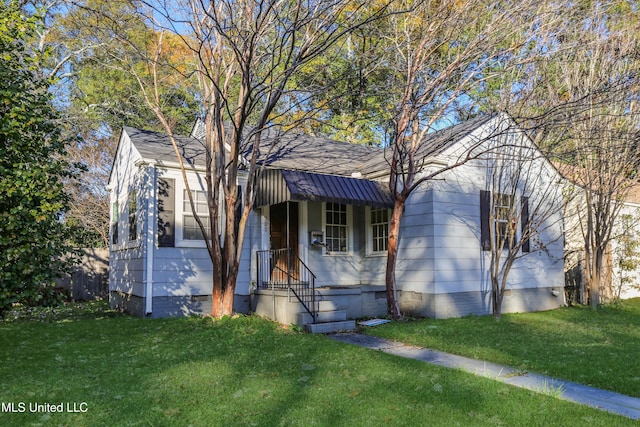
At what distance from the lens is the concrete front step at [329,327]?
336 inches

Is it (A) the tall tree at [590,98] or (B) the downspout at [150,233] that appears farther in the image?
(B) the downspout at [150,233]

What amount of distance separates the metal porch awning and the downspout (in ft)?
7.04

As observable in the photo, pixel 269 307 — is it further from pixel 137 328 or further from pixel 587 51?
pixel 587 51

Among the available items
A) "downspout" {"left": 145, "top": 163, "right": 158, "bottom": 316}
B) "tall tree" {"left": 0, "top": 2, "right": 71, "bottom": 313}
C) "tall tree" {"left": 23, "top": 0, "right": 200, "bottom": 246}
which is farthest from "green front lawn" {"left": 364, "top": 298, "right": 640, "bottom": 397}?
"tall tree" {"left": 23, "top": 0, "right": 200, "bottom": 246}

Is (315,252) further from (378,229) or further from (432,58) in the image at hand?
(432,58)

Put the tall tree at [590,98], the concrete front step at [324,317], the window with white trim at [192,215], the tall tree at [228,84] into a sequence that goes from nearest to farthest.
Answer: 1. the tall tree at [228,84]
2. the concrete front step at [324,317]
3. the tall tree at [590,98]
4. the window with white trim at [192,215]

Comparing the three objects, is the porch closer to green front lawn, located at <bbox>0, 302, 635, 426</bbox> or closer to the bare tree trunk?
the bare tree trunk

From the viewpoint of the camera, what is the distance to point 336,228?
11711 mm

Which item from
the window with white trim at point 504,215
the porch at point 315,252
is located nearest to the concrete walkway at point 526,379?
the porch at point 315,252

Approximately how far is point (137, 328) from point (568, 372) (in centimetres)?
690

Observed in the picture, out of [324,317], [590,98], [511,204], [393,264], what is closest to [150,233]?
[324,317]

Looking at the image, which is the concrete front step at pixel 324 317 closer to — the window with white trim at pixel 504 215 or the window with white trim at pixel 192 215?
the window with white trim at pixel 192 215

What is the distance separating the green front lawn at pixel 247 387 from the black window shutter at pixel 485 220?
5.30 metres

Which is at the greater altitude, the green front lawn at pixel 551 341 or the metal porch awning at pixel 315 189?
the metal porch awning at pixel 315 189
